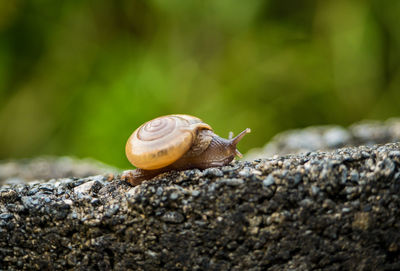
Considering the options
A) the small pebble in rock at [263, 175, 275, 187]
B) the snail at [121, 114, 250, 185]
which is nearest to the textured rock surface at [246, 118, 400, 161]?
the snail at [121, 114, 250, 185]

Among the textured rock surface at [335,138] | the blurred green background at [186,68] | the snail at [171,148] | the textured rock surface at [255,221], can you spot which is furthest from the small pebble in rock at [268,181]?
the blurred green background at [186,68]

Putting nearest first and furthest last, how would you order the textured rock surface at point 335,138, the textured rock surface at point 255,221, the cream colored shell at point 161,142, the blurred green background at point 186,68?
the textured rock surface at point 255,221
the cream colored shell at point 161,142
the textured rock surface at point 335,138
the blurred green background at point 186,68

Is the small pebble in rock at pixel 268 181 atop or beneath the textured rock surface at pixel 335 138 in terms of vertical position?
beneath

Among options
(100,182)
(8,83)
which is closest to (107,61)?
(8,83)

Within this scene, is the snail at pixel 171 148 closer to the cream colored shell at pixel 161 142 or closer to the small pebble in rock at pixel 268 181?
the cream colored shell at pixel 161 142

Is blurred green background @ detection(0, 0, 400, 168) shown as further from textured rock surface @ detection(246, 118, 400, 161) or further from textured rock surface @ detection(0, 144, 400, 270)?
textured rock surface @ detection(0, 144, 400, 270)

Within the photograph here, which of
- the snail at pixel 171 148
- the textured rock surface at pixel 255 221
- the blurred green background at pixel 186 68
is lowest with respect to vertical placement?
the textured rock surface at pixel 255 221

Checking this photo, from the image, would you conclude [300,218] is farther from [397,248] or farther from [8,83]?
[8,83]
